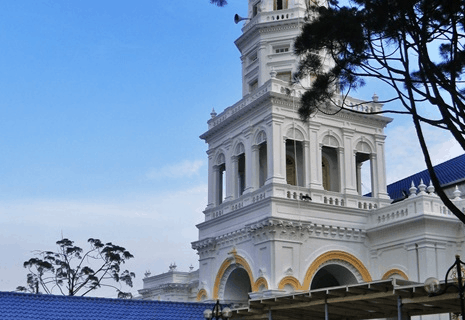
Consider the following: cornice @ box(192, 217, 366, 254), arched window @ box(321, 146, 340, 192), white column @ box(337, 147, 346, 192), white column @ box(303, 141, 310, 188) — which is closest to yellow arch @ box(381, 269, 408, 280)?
cornice @ box(192, 217, 366, 254)

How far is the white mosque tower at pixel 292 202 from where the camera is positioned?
1073 inches

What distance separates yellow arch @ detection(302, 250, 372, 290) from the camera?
90.9 feet

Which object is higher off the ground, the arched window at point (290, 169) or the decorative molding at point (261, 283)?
the arched window at point (290, 169)

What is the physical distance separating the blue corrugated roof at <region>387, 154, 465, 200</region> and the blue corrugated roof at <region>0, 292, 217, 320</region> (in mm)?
13835

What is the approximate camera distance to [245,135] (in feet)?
100

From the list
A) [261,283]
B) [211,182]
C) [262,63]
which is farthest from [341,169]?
[261,283]

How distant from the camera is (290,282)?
27125 millimetres

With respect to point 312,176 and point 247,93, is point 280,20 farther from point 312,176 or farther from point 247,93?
point 312,176

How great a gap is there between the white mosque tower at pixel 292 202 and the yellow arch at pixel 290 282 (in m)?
0.04

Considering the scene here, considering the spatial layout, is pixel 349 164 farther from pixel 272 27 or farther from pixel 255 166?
pixel 272 27

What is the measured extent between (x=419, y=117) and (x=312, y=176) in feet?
44.5

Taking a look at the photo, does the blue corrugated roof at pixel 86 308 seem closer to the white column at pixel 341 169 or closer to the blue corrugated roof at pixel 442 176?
the white column at pixel 341 169

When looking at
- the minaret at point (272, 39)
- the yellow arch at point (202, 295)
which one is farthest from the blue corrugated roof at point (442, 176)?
the yellow arch at point (202, 295)

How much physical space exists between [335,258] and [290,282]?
2.40 m
